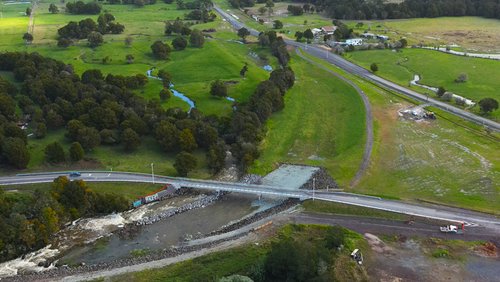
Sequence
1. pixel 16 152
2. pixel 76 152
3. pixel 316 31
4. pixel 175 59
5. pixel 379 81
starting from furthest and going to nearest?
1. pixel 316 31
2. pixel 175 59
3. pixel 379 81
4. pixel 76 152
5. pixel 16 152

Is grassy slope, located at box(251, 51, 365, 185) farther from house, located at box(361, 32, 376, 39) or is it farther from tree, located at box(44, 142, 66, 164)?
house, located at box(361, 32, 376, 39)

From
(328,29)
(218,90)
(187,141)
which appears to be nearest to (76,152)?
(187,141)

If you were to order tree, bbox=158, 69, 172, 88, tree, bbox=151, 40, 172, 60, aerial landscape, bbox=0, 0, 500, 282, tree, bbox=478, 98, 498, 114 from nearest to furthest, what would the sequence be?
aerial landscape, bbox=0, 0, 500, 282
tree, bbox=478, 98, 498, 114
tree, bbox=158, 69, 172, 88
tree, bbox=151, 40, 172, 60

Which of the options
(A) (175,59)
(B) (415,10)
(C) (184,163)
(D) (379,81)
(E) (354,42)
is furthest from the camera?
(B) (415,10)

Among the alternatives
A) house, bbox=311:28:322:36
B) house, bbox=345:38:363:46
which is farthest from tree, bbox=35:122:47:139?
house, bbox=311:28:322:36

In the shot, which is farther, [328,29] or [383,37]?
[328,29]

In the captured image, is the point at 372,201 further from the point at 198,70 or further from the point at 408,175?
the point at 198,70

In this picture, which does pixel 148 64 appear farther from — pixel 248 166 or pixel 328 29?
pixel 328 29
